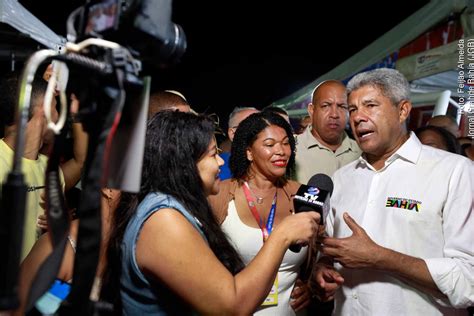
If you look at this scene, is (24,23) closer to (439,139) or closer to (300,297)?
(300,297)

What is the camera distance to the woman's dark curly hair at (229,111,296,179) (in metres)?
3.21

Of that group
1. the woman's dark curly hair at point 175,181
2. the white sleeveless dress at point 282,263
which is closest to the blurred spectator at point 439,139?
the white sleeveless dress at point 282,263

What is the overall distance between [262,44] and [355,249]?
10.0m

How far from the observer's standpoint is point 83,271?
90 cm

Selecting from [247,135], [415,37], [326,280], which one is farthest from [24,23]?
[415,37]

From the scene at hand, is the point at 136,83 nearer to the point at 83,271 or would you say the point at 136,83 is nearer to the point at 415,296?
the point at 83,271

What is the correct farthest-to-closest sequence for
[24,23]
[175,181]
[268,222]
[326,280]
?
1. [24,23]
2. [268,222]
3. [326,280]
4. [175,181]

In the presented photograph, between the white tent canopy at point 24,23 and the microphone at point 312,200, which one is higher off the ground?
the white tent canopy at point 24,23

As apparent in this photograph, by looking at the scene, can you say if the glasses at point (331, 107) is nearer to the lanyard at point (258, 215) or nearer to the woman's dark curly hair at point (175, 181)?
the lanyard at point (258, 215)

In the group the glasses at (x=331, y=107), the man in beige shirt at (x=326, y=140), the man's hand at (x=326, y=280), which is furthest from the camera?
the glasses at (x=331, y=107)

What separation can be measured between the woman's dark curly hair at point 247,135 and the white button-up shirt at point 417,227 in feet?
3.06

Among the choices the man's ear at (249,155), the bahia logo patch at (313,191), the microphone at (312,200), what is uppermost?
the man's ear at (249,155)

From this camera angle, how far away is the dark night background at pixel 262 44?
11.1 meters

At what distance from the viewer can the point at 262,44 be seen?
11641 mm
